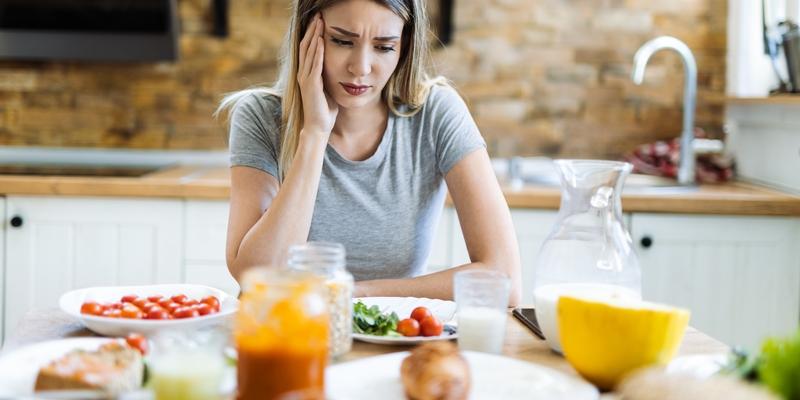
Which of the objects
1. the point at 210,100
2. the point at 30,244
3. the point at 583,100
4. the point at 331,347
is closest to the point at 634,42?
the point at 583,100

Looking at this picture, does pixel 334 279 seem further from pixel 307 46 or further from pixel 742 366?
pixel 307 46

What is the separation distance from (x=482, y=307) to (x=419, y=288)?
0.48m

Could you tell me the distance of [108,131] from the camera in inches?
130

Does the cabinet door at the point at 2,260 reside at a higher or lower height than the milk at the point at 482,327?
lower

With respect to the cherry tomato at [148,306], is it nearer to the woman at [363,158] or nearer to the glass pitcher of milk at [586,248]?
the woman at [363,158]

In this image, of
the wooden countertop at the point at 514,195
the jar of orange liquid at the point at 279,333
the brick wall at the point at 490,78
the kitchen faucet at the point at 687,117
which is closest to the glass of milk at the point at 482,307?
the jar of orange liquid at the point at 279,333

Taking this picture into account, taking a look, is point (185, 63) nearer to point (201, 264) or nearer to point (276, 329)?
point (201, 264)

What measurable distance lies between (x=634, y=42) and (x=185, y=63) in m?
1.58

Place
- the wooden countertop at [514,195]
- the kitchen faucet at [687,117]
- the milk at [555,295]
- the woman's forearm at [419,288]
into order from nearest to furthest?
the milk at [555,295], the woman's forearm at [419,288], the wooden countertop at [514,195], the kitchen faucet at [687,117]

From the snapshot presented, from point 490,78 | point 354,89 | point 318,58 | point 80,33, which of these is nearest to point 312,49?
point 318,58

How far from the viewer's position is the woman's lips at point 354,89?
6.03 ft

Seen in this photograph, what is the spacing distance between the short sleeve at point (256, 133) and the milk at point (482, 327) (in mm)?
790

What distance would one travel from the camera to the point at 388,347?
4.22 feet

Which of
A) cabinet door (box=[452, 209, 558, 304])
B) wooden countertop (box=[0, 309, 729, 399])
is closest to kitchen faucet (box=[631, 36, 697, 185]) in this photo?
cabinet door (box=[452, 209, 558, 304])
